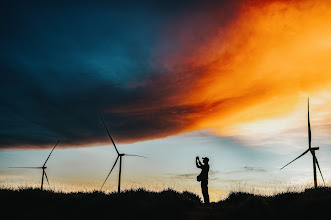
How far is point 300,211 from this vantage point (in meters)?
13.4

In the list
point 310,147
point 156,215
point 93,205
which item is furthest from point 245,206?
point 310,147

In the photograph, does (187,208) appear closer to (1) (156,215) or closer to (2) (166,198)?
(2) (166,198)

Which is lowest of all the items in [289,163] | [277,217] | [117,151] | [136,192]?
[277,217]

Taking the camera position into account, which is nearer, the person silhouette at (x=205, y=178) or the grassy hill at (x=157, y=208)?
the grassy hill at (x=157, y=208)

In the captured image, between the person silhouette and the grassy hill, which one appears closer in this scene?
the grassy hill

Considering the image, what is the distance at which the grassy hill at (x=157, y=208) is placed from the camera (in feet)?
45.5

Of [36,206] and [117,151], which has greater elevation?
[117,151]

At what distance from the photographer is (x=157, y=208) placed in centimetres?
1527

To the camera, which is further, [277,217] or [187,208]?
[187,208]

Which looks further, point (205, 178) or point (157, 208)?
point (205, 178)

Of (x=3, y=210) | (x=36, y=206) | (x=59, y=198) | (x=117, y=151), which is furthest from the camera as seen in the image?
(x=117, y=151)

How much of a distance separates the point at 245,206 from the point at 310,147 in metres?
15.8

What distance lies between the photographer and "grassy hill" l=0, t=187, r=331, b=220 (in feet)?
45.5

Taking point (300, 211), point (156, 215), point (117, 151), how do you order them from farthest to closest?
point (117, 151) → point (156, 215) → point (300, 211)
